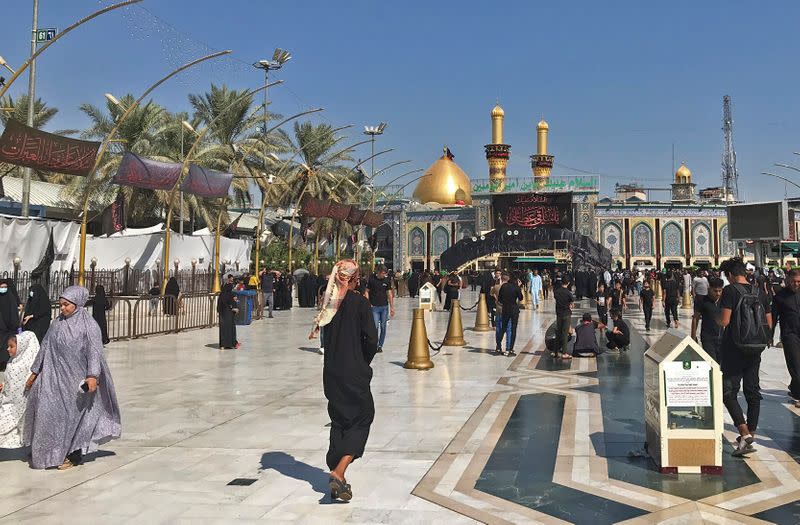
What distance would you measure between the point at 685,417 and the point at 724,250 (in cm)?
6318

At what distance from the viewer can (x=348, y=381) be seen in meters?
4.91

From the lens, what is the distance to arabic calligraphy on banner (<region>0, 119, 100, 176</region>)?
1359cm

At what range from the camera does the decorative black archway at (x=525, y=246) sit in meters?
46.7

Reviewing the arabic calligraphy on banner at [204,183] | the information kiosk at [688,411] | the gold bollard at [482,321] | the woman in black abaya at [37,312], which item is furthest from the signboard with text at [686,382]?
the arabic calligraphy on banner at [204,183]

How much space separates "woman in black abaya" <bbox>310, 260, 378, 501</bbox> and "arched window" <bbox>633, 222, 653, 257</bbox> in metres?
61.7

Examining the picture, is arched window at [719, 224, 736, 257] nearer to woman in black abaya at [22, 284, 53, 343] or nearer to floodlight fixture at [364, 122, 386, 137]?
floodlight fixture at [364, 122, 386, 137]

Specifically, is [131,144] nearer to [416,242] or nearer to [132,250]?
[132,250]

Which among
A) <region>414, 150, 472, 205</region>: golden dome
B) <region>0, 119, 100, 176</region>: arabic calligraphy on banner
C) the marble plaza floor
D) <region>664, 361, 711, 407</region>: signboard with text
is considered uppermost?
<region>414, 150, 472, 205</region>: golden dome

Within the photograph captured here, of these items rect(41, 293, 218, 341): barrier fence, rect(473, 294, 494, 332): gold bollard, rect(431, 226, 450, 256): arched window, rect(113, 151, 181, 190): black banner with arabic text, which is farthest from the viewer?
rect(431, 226, 450, 256): arched window

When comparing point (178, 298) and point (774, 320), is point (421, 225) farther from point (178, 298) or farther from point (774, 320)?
point (774, 320)

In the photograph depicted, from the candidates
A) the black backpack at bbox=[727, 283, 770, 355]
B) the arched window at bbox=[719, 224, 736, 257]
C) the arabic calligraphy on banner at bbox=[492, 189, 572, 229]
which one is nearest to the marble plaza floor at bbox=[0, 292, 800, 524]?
the black backpack at bbox=[727, 283, 770, 355]

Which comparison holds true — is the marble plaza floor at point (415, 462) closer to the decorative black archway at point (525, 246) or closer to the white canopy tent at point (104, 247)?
the white canopy tent at point (104, 247)

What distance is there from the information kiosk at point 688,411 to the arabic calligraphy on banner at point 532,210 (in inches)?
2316

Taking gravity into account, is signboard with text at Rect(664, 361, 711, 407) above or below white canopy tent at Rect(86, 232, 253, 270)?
below
